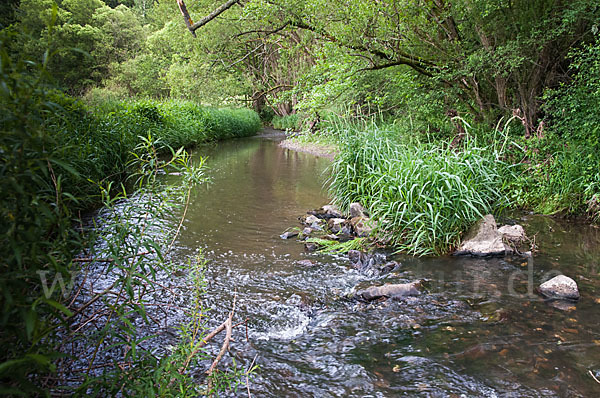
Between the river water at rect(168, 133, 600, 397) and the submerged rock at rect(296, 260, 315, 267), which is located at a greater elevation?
the submerged rock at rect(296, 260, 315, 267)

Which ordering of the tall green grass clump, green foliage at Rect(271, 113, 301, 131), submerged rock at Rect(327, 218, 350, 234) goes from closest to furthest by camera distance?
the tall green grass clump < submerged rock at Rect(327, 218, 350, 234) < green foliage at Rect(271, 113, 301, 131)

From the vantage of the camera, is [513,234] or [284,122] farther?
[284,122]

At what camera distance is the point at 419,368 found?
2.88 m

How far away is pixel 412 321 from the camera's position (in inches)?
140

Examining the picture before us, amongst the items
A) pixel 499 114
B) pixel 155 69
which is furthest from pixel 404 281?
pixel 155 69

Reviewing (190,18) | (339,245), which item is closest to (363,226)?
(339,245)

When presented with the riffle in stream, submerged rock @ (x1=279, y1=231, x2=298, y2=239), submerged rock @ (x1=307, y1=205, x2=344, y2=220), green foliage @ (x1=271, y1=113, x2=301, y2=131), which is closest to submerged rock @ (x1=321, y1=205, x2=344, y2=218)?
submerged rock @ (x1=307, y1=205, x2=344, y2=220)

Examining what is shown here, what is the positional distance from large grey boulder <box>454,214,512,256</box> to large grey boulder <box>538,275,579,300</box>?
1.02 metres

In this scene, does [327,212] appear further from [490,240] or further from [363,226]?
[490,240]

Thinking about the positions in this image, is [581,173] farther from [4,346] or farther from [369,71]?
[4,346]

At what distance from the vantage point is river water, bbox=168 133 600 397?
2738mm

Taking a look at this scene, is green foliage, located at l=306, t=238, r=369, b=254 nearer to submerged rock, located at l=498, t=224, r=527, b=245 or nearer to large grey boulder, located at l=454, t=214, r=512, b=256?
large grey boulder, located at l=454, t=214, r=512, b=256

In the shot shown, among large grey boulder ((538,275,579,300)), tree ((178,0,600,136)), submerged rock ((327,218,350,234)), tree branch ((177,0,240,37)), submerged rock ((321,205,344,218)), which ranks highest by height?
tree branch ((177,0,240,37))

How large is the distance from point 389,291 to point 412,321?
1.70 feet
